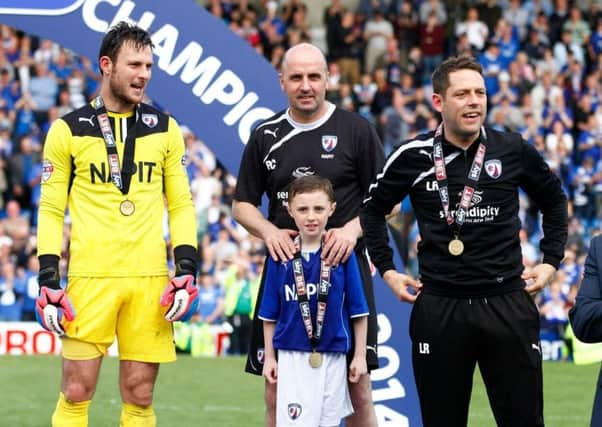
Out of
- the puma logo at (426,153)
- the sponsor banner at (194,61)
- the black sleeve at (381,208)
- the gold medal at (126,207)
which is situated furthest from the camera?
the sponsor banner at (194,61)

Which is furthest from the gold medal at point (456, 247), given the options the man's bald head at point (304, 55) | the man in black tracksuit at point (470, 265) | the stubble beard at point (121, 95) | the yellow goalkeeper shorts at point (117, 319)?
the stubble beard at point (121, 95)

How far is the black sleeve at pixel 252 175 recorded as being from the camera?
6602mm

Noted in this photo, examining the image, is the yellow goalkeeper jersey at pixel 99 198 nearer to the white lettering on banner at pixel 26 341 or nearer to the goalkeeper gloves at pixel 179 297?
the goalkeeper gloves at pixel 179 297

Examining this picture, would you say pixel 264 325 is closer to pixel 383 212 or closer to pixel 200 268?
pixel 383 212

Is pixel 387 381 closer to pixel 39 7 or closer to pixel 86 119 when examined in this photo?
pixel 86 119

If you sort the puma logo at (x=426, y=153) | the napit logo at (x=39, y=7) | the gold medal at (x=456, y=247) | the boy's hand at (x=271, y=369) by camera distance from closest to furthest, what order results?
the gold medal at (x=456, y=247) < the puma logo at (x=426, y=153) < the boy's hand at (x=271, y=369) < the napit logo at (x=39, y=7)

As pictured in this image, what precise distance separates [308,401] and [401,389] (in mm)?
1673

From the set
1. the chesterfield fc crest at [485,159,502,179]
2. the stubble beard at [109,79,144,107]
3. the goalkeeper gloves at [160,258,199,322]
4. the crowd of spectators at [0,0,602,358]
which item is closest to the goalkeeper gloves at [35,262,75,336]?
the goalkeeper gloves at [160,258,199,322]

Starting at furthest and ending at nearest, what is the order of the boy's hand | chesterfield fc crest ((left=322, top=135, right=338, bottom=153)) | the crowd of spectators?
the crowd of spectators < chesterfield fc crest ((left=322, top=135, right=338, bottom=153)) < the boy's hand

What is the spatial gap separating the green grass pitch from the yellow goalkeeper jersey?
306 cm

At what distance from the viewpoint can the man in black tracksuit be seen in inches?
223

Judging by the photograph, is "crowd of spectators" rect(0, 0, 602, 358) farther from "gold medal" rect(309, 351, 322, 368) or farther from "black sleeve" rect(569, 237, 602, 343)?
"black sleeve" rect(569, 237, 602, 343)

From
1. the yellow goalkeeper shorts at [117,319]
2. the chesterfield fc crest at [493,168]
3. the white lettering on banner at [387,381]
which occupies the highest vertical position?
the chesterfield fc crest at [493,168]

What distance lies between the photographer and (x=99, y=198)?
6344mm
